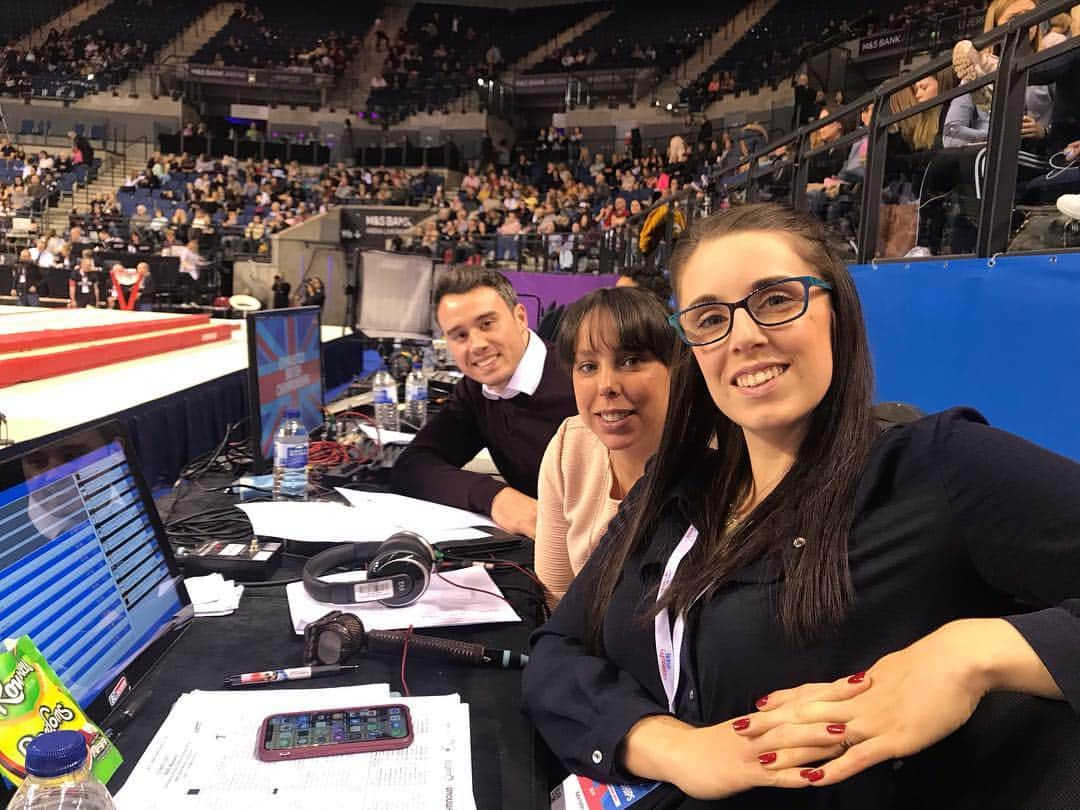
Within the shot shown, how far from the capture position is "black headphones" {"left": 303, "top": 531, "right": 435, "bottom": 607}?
4.22ft

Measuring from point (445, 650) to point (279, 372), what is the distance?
119 centimetres

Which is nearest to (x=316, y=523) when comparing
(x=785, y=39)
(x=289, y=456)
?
(x=289, y=456)

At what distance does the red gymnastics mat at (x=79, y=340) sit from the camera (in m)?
2.71

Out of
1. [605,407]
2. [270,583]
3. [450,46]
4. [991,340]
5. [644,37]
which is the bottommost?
[270,583]

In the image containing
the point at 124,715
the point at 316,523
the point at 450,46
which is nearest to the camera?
the point at 124,715

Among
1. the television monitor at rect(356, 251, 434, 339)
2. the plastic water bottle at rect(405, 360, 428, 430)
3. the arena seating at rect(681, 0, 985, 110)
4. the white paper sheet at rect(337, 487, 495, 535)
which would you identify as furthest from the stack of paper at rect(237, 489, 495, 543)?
the arena seating at rect(681, 0, 985, 110)

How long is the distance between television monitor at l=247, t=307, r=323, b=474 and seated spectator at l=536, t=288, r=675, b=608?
800 millimetres

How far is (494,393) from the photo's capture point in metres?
2.35

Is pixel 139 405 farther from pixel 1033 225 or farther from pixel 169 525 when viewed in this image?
pixel 1033 225

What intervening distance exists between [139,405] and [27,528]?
1.40m

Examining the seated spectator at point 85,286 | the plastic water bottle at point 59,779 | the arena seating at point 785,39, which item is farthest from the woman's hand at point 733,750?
the arena seating at point 785,39

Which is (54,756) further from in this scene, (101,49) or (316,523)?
(101,49)

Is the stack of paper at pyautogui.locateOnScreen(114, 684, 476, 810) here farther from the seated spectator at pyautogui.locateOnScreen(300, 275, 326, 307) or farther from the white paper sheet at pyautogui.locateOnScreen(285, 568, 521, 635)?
the seated spectator at pyautogui.locateOnScreen(300, 275, 326, 307)

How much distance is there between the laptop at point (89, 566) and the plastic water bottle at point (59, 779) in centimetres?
20
